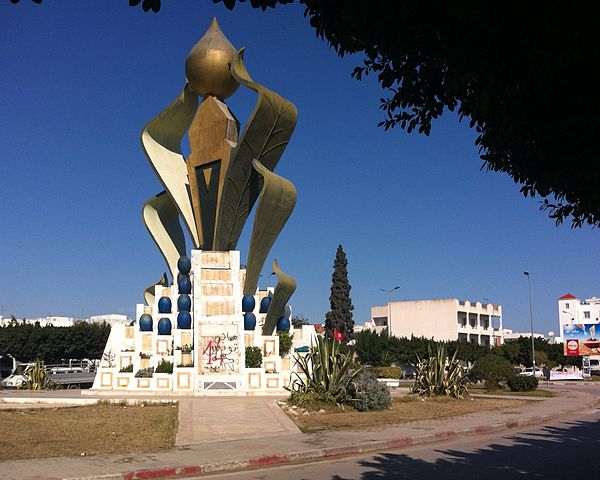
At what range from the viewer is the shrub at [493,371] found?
111 ft

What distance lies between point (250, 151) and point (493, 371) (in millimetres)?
17455

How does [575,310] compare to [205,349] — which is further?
[575,310]

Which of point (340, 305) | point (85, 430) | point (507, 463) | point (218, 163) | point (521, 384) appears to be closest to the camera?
point (507, 463)

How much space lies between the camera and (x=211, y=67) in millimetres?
36938

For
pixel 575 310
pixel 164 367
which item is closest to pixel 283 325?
pixel 164 367

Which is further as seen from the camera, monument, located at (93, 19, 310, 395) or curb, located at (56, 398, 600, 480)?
monument, located at (93, 19, 310, 395)

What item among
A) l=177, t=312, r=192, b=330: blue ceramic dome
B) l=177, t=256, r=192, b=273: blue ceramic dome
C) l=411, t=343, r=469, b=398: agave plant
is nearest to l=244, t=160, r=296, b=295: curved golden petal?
l=177, t=256, r=192, b=273: blue ceramic dome

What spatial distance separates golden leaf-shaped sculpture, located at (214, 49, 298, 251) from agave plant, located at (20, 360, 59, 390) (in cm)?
1098

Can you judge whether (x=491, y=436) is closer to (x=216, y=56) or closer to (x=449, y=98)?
(x=449, y=98)

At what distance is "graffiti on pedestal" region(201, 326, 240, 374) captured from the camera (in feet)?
96.9

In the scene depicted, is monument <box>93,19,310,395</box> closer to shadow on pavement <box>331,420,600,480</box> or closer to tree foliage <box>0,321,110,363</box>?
shadow on pavement <box>331,420,600,480</box>

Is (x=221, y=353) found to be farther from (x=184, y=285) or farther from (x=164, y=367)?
(x=184, y=285)

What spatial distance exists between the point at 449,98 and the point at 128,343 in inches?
1284

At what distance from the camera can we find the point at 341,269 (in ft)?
240
